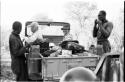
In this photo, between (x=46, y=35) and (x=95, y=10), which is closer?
(x=46, y=35)

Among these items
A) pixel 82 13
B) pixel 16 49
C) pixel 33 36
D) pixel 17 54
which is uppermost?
pixel 82 13

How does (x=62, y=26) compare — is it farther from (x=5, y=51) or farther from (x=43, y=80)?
(x=5, y=51)

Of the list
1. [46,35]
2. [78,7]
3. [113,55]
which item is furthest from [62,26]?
[78,7]

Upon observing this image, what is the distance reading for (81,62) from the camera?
22.5 feet

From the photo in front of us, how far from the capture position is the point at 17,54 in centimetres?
695

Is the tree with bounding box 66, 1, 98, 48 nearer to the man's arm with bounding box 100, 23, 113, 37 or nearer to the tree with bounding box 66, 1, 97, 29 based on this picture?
the tree with bounding box 66, 1, 97, 29

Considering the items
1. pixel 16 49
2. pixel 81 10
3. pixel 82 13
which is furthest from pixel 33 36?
pixel 82 13

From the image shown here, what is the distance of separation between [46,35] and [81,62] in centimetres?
284

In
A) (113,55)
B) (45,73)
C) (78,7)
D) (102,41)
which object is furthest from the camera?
(78,7)

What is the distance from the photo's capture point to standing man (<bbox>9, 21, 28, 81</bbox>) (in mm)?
6926

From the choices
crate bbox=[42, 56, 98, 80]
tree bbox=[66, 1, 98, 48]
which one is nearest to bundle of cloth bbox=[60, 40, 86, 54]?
crate bbox=[42, 56, 98, 80]

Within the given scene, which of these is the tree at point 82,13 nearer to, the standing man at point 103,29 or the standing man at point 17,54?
the standing man at point 103,29

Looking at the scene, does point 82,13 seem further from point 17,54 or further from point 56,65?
point 56,65

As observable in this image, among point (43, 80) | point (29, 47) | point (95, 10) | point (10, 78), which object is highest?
point (95, 10)
